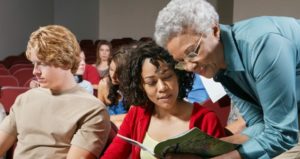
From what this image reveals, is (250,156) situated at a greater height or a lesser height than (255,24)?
lesser

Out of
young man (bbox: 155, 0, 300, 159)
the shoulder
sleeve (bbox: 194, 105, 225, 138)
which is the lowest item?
sleeve (bbox: 194, 105, 225, 138)

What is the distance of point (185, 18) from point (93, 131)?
0.82m

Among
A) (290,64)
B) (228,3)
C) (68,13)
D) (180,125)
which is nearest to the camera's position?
(290,64)

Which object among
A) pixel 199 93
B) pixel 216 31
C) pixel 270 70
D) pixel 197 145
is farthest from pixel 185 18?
pixel 199 93

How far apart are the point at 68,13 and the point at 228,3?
13.7 ft

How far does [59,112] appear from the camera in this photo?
1.94m

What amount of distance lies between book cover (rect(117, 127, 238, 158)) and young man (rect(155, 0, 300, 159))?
44mm

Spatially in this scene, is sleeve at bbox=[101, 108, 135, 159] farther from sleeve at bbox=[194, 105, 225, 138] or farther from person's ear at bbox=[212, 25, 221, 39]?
person's ear at bbox=[212, 25, 221, 39]

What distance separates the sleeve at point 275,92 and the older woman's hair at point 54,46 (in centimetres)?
94

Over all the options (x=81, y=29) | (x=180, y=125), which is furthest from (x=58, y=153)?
(x=81, y=29)

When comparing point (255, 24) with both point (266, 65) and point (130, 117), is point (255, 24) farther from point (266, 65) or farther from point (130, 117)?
point (130, 117)

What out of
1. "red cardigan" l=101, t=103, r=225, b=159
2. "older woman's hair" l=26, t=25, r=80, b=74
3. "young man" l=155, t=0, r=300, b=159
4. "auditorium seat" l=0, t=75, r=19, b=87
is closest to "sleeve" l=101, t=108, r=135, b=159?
"red cardigan" l=101, t=103, r=225, b=159

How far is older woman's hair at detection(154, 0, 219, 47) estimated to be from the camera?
120 cm

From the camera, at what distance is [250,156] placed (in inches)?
48.1
